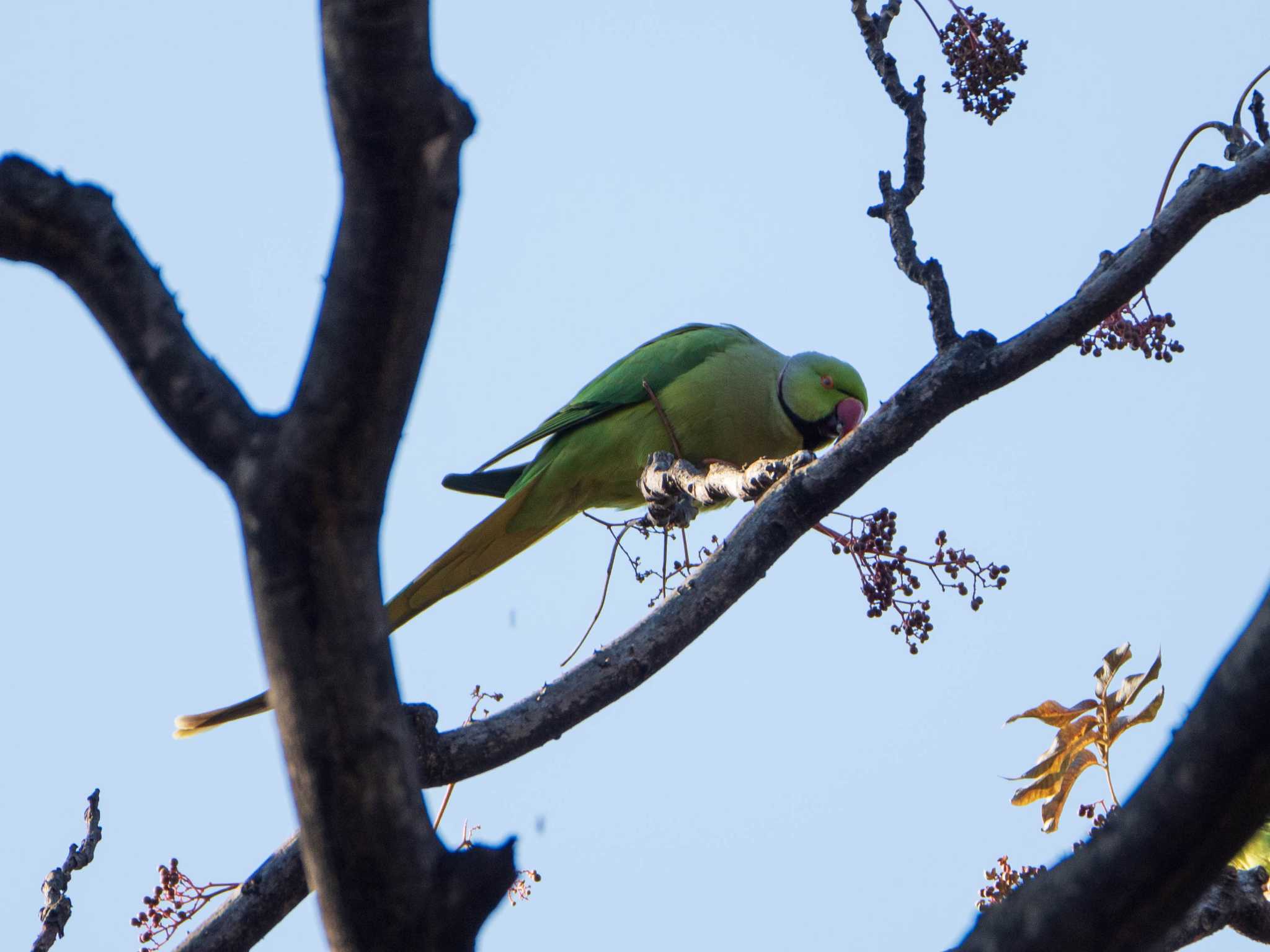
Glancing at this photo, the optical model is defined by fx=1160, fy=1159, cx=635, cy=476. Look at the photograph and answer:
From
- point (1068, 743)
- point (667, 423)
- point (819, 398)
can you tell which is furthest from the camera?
point (819, 398)

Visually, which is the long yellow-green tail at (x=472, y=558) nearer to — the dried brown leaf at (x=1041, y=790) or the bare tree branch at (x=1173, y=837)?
the dried brown leaf at (x=1041, y=790)

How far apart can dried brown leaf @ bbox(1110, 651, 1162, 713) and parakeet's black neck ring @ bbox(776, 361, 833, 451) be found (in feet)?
7.44

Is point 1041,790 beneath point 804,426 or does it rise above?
beneath

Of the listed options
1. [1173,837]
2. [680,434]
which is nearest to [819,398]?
[680,434]

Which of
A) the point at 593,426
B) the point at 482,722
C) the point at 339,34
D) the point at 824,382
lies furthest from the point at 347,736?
the point at 824,382

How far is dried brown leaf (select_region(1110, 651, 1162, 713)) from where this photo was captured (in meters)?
2.73

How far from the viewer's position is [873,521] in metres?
2.90

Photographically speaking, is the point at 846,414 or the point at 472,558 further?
the point at 846,414

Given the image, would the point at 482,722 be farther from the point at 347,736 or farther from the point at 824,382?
the point at 824,382

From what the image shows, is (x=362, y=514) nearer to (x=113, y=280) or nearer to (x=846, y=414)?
(x=113, y=280)

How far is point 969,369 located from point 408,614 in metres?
2.33

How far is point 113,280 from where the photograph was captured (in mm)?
1501

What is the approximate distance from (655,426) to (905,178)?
189cm

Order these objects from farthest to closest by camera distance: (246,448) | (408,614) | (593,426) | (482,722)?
(593,426), (408,614), (482,722), (246,448)
